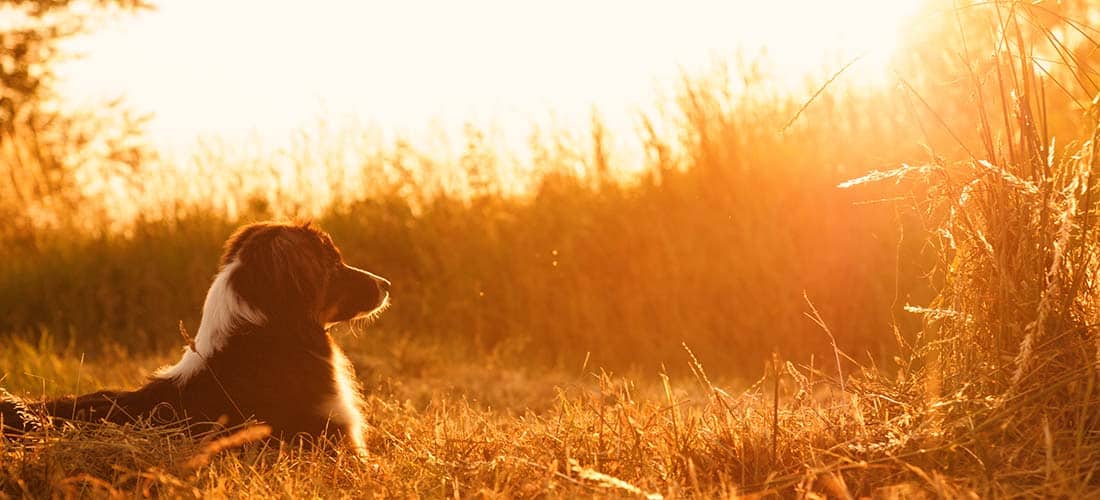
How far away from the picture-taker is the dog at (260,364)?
14.4ft

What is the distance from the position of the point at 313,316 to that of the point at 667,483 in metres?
2.28

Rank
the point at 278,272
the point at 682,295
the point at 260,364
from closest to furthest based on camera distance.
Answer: the point at 260,364, the point at 278,272, the point at 682,295

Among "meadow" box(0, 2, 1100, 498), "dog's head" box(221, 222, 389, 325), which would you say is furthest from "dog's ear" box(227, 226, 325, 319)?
"meadow" box(0, 2, 1100, 498)

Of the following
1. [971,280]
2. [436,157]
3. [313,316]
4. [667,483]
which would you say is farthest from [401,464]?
[436,157]

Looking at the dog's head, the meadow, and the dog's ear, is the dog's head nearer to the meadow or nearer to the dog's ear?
the dog's ear

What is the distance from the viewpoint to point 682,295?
890 centimetres

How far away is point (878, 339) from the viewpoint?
27.0ft

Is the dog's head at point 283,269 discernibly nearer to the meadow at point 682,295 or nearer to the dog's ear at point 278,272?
the dog's ear at point 278,272

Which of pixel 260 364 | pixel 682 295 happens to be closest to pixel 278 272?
pixel 260 364

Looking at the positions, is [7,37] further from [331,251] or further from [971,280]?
[971,280]

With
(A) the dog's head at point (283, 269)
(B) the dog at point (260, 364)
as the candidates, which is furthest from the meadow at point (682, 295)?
(A) the dog's head at point (283, 269)

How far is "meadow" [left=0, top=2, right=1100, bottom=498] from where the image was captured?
3488 millimetres

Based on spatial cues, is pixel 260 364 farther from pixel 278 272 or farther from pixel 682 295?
pixel 682 295

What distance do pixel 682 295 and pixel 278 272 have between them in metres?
4.49
